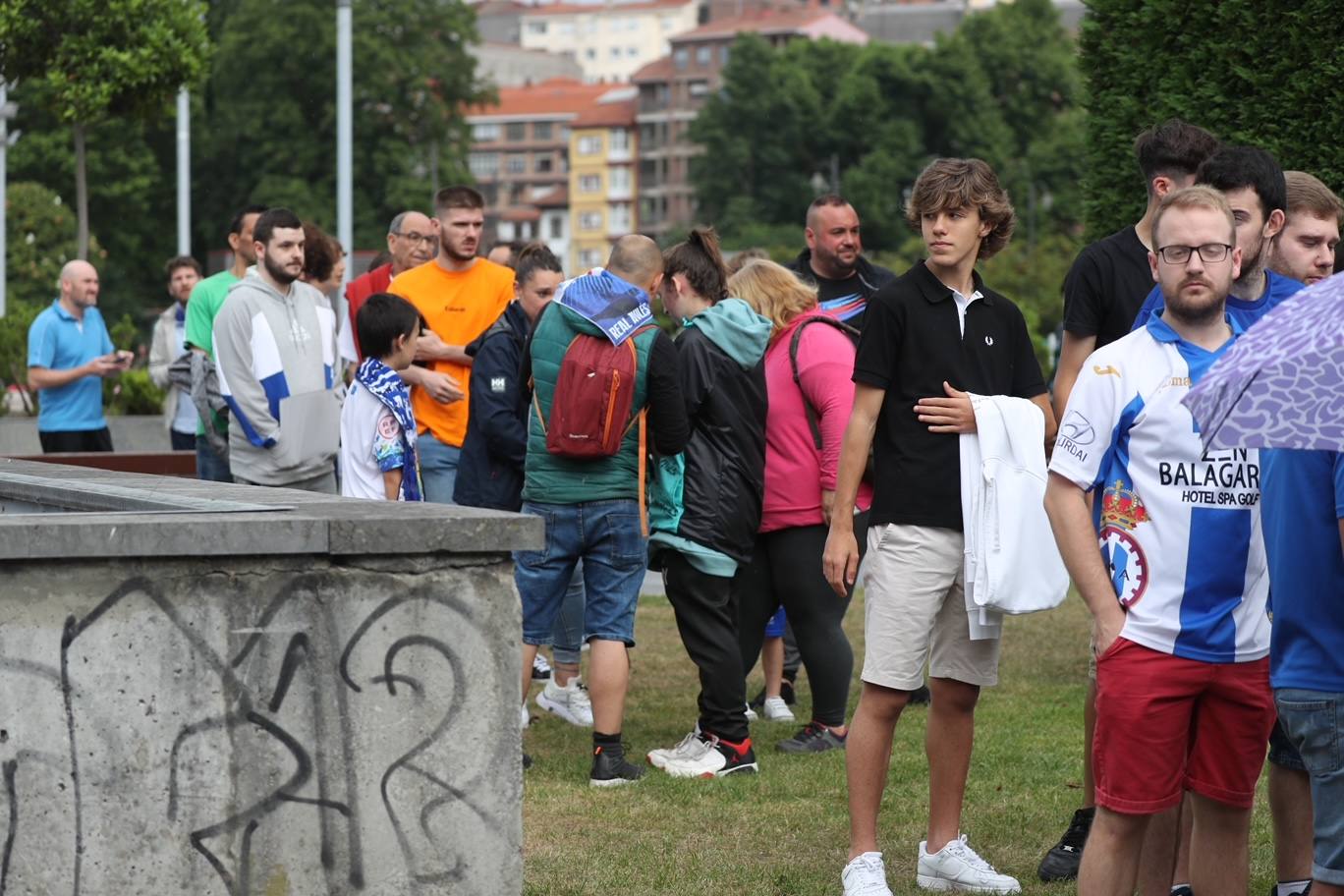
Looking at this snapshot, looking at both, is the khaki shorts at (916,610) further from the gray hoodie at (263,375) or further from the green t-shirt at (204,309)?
the green t-shirt at (204,309)

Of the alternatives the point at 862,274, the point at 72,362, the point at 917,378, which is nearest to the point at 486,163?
the point at 72,362

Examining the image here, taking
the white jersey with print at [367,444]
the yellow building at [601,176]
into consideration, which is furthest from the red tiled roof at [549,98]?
the white jersey with print at [367,444]

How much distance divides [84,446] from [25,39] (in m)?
10.8

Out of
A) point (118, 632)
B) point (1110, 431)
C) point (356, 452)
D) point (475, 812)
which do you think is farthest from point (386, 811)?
point (356, 452)

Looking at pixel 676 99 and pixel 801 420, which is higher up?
pixel 676 99

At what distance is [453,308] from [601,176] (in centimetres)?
15503

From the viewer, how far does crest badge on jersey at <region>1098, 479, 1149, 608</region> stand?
4508mm

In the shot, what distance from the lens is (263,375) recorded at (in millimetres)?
8664

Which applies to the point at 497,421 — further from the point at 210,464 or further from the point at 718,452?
the point at 210,464

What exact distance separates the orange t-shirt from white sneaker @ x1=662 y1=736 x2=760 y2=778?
203 centimetres

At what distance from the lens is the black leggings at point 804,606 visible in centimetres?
809

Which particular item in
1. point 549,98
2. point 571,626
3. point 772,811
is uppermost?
point 549,98

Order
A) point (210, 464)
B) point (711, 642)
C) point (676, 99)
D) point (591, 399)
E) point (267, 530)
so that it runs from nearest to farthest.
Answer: point (267, 530), point (591, 399), point (711, 642), point (210, 464), point (676, 99)

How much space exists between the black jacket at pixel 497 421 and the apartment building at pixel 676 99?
13673 centimetres
